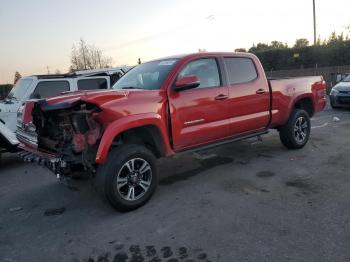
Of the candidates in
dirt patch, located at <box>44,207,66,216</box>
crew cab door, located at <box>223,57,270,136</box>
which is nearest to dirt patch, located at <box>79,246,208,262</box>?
dirt patch, located at <box>44,207,66,216</box>

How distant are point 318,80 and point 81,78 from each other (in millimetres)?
5637

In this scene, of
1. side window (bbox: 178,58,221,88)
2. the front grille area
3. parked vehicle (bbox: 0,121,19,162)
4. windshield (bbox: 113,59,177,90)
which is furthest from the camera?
the front grille area

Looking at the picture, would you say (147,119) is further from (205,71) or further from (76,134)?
(205,71)

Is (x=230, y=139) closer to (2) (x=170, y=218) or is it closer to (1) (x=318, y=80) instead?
(2) (x=170, y=218)

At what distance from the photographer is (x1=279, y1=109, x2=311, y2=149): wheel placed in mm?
6934

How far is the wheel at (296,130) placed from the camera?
6.93 metres

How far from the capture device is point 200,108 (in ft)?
17.3

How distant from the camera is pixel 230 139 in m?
5.93

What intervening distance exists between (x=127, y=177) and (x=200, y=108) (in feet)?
4.97

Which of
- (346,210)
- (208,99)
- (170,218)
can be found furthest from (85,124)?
(346,210)

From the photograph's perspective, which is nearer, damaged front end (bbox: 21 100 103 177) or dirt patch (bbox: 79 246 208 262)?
dirt patch (bbox: 79 246 208 262)

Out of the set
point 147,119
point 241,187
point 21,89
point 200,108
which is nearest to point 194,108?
point 200,108

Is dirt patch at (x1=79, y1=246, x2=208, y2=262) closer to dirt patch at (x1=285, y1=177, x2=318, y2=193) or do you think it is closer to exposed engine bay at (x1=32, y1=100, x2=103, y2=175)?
exposed engine bay at (x1=32, y1=100, x2=103, y2=175)

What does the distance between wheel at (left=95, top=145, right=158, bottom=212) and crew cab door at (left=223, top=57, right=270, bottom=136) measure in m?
1.78
